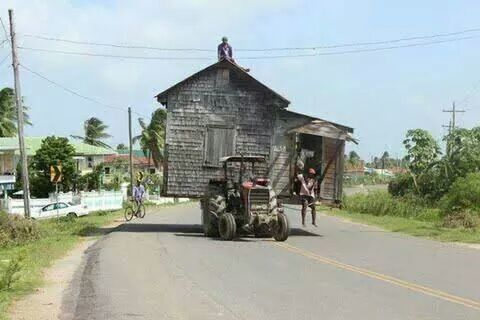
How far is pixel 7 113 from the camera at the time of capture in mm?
70688

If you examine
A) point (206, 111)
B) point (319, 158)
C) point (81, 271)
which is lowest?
point (81, 271)

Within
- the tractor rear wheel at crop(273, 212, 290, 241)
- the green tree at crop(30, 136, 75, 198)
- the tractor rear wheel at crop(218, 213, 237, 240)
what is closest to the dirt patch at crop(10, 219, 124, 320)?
the tractor rear wheel at crop(218, 213, 237, 240)

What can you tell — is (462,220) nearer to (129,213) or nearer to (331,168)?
(331,168)

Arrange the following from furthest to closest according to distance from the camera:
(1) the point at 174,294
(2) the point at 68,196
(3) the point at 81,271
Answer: (2) the point at 68,196 < (3) the point at 81,271 < (1) the point at 174,294

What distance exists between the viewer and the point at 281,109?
2764cm

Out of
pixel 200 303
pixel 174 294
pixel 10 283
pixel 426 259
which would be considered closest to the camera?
pixel 200 303

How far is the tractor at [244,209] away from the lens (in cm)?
2173

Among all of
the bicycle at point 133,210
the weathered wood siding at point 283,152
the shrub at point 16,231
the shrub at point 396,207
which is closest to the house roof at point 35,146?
the bicycle at point 133,210

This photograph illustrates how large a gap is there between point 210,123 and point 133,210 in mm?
11485

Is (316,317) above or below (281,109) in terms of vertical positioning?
below

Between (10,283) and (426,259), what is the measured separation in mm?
9154

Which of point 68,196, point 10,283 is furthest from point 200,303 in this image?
point 68,196

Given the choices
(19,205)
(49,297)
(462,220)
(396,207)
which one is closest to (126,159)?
(19,205)

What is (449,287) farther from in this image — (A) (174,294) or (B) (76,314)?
(B) (76,314)
